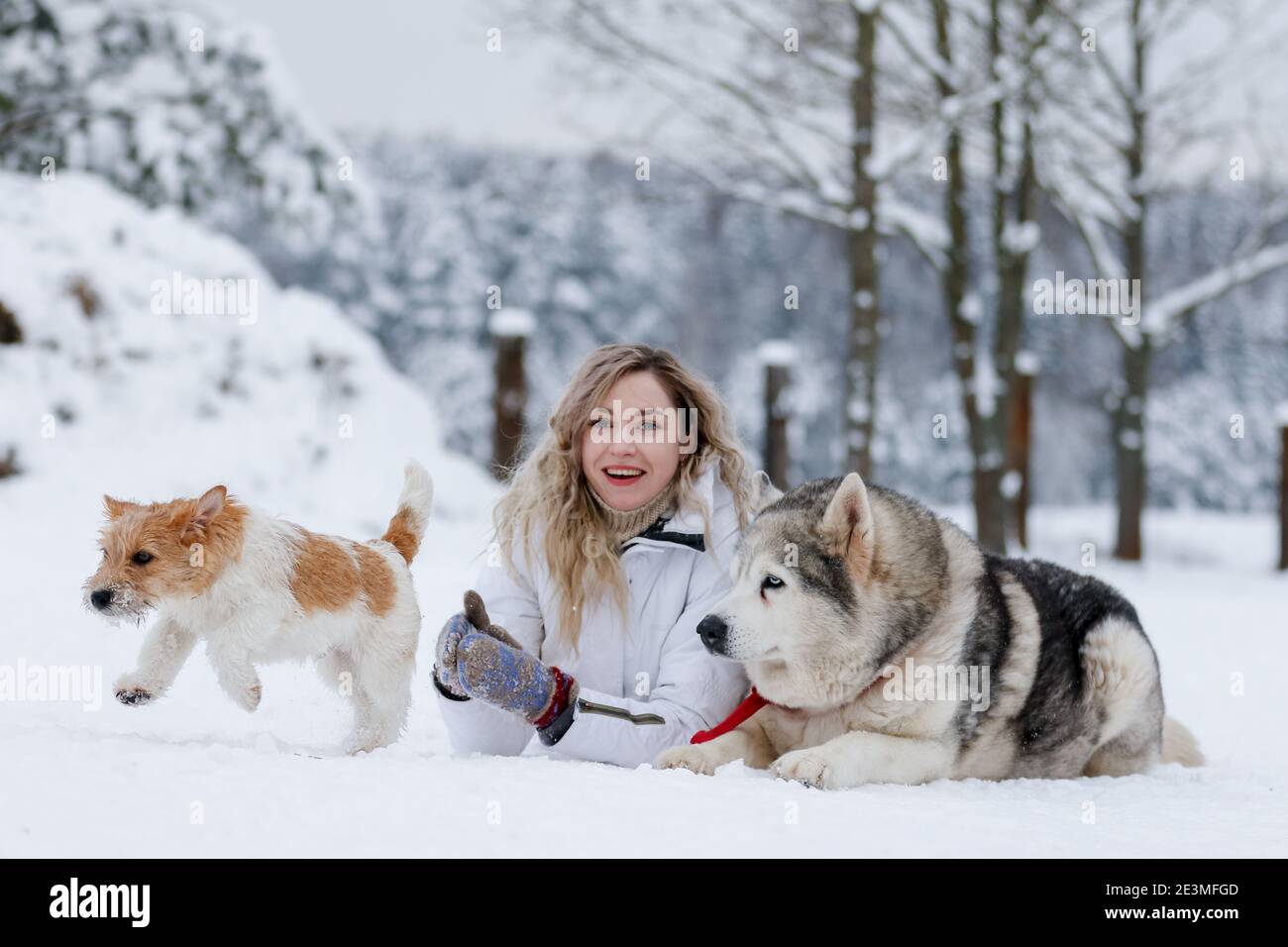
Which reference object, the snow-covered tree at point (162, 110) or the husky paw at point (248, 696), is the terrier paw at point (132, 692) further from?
the snow-covered tree at point (162, 110)

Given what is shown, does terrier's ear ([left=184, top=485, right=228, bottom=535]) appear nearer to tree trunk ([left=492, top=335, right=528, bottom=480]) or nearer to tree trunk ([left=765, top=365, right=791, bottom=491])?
tree trunk ([left=492, top=335, right=528, bottom=480])

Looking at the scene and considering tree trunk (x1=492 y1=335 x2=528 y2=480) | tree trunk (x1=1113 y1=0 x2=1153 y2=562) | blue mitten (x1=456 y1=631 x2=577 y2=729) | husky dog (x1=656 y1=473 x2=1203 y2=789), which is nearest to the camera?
blue mitten (x1=456 y1=631 x2=577 y2=729)

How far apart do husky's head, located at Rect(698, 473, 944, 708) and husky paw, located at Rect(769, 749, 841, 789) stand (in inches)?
13.3

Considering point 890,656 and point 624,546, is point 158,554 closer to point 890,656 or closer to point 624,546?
point 624,546

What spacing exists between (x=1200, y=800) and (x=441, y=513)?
6940 mm

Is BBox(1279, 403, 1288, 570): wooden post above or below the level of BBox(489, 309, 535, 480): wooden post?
below

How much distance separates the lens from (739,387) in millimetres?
27938

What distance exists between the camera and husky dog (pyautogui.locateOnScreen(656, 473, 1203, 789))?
3623 millimetres

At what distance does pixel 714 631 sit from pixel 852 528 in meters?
0.55

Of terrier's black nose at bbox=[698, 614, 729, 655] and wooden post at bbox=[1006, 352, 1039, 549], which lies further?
wooden post at bbox=[1006, 352, 1039, 549]

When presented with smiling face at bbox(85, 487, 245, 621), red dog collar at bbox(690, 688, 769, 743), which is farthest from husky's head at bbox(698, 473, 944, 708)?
smiling face at bbox(85, 487, 245, 621)

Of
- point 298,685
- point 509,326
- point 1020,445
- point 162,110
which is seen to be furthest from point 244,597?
point 1020,445

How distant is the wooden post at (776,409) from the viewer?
465 inches
